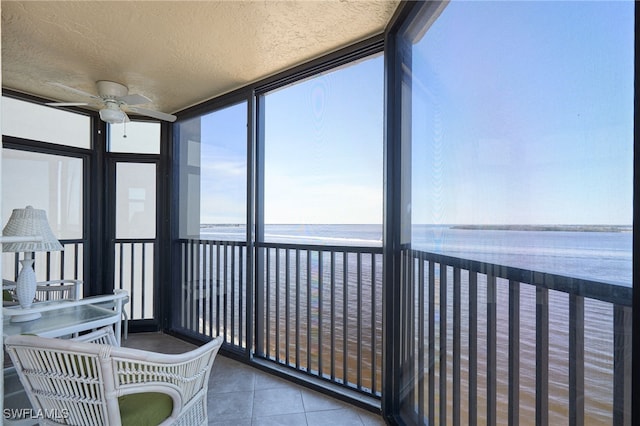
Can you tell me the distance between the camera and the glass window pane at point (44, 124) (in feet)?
9.77

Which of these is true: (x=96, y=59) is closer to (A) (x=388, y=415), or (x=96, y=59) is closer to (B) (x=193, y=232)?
(B) (x=193, y=232)

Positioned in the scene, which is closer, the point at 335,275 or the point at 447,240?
the point at 447,240

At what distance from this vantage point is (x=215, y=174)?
3236mm

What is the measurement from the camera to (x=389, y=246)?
78.5 inches

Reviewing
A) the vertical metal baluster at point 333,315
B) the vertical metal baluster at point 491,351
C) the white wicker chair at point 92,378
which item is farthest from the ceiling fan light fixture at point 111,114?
the vertical metal baluster at point 491,351

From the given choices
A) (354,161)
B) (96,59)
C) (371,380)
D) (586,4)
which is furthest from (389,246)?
(96,59)

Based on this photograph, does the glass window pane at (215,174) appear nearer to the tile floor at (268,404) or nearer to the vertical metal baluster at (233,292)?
the vertical metal baluster at (233,292)

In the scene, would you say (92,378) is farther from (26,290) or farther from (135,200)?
(135,200)

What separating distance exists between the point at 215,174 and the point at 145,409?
2345 mm

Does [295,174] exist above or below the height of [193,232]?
above

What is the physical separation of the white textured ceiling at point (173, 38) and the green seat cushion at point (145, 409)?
6.74 ft

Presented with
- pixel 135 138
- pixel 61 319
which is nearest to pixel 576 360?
pixel 61 319

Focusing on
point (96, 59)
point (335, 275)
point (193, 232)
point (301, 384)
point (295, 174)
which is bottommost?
point (301, 384)

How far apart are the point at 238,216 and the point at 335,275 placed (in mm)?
1152
